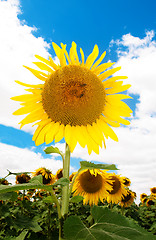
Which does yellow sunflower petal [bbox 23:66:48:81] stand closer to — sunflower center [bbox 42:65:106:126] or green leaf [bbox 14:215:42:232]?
sunflower center [bbox 42:65:106:126]

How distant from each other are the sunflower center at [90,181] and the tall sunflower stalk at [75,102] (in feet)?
9.49

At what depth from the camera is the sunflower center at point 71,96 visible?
2.34 metres

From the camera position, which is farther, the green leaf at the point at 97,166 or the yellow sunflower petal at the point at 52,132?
the yellow sunflower petal at the point at 52,132

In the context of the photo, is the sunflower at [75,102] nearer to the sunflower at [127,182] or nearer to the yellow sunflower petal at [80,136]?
the yellow sunflower petal at [80,136]

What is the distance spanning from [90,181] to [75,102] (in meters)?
3.19

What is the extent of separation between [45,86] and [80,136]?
628 mm

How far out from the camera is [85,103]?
7.80 feet

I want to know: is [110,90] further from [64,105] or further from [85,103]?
[64,105]

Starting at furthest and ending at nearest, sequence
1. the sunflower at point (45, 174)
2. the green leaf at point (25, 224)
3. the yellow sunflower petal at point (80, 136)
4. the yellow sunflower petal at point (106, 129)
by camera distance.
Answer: the sunflower at point (45, 174) < the green leaf at point (25, 224) < the yellow sunflower petal at point (106, 129) < the yellow sunflower petal at point (80, 136)

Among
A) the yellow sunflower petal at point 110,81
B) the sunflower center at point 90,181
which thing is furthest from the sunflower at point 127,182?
the yellow sunflower petal at point 110,81

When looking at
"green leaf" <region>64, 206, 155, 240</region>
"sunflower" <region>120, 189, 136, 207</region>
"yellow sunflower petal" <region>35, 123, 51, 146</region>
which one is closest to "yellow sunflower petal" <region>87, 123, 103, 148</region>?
"yellow sunflower petal" <region>35, 123, 51, 146</region>

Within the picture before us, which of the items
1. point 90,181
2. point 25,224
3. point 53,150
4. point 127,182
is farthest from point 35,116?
point 127,182

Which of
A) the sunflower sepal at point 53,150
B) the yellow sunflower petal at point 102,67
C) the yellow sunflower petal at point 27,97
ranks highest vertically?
the yellow sunflower petal at point 102,67

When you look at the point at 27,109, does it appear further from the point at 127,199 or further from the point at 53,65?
the point at 127,199
